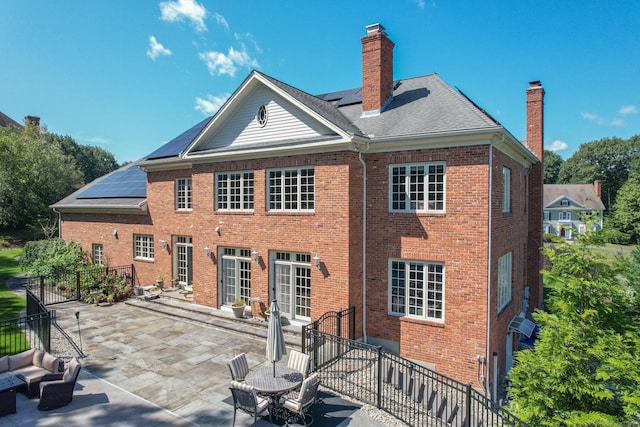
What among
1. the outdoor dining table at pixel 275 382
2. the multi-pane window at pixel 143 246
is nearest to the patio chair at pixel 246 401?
the outdoor dining table at pixel 275 382

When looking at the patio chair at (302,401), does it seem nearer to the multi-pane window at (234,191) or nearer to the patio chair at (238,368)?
the patio chair at (238,368)

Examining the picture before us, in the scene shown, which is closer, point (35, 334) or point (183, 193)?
point (35, 334)

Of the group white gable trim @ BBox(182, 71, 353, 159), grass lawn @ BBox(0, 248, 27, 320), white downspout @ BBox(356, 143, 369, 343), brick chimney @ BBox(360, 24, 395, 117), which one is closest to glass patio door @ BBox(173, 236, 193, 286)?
white gable trim @ BBox(182, 71, 353, 159)

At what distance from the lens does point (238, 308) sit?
46.2 feet

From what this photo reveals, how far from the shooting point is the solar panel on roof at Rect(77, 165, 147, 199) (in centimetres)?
2098

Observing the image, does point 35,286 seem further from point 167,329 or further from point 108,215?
point 167,329

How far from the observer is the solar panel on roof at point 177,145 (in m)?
18.1

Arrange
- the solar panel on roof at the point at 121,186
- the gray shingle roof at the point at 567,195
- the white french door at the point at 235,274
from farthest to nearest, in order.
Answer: the gray shingle roof at the point at 567,195 < the solar panel on roof at the point at 121,186 < the white french door at the point at 235,274

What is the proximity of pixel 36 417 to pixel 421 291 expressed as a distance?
395 inches

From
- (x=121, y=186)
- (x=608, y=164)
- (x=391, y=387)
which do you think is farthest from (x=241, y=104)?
(x=608, y=164)

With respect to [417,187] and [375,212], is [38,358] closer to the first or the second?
[375,212]

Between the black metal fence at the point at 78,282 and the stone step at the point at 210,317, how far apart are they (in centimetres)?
206

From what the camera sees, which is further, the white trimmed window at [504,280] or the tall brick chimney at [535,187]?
the tall brick chimney at [535,187]

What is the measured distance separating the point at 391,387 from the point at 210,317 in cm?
793
